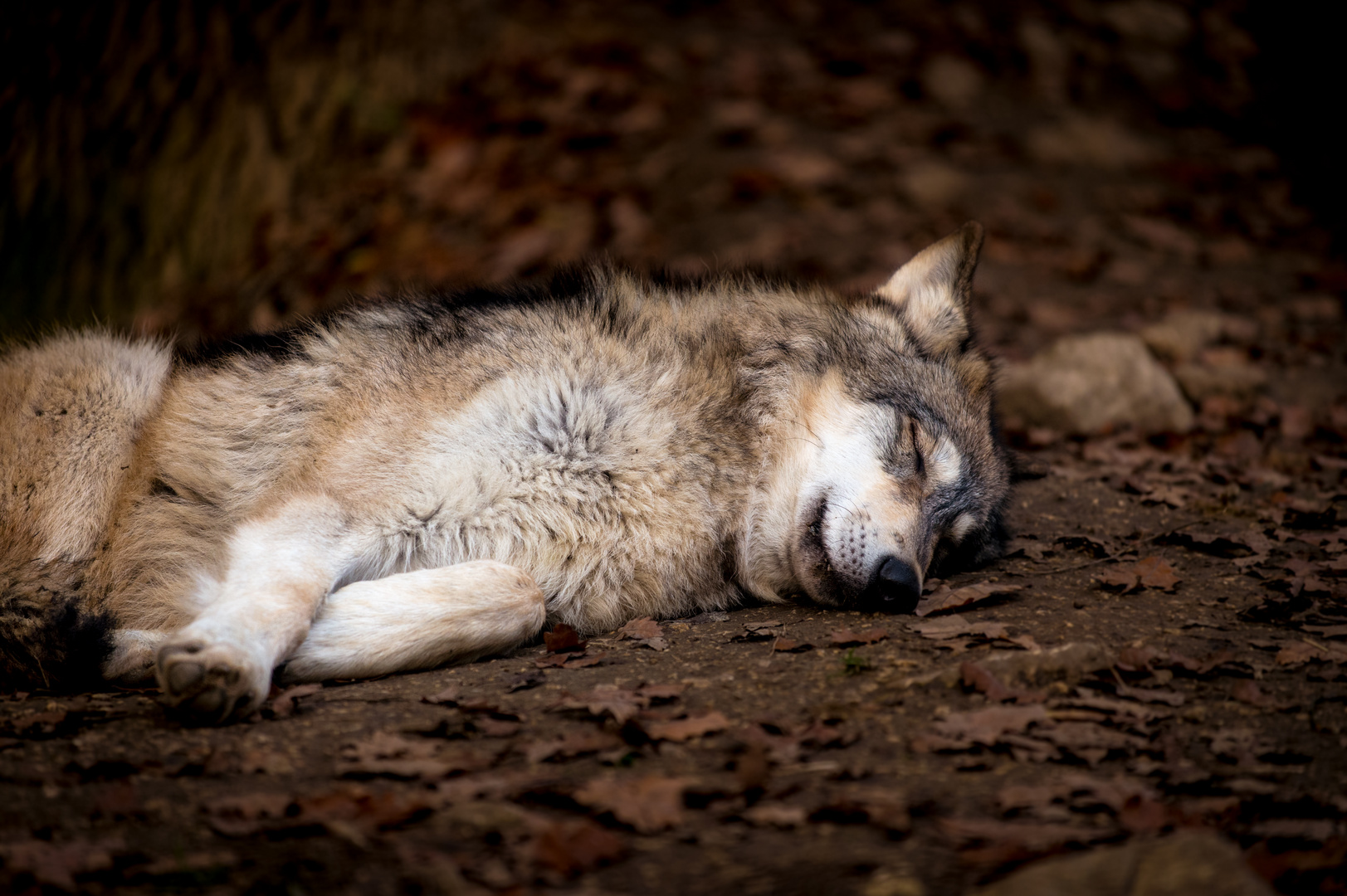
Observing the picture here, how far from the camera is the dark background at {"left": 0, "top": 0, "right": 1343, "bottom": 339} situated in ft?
27.5

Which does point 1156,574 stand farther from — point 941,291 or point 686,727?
point 686,727

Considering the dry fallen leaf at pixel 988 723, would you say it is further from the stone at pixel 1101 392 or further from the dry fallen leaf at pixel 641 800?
the stone at pixel 1101 392

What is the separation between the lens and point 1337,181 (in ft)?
34.4

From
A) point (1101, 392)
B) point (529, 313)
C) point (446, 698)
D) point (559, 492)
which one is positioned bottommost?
point (446, 698)

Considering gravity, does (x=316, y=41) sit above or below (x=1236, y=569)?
above

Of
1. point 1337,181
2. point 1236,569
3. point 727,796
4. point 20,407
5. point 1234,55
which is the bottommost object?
point 727,796

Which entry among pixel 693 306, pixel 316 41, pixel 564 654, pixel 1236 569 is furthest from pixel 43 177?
pixel 1236 569

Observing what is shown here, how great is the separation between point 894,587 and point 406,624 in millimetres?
1780

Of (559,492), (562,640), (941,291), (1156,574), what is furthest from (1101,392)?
(562,640)

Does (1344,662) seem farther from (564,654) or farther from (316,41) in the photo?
(316,41)

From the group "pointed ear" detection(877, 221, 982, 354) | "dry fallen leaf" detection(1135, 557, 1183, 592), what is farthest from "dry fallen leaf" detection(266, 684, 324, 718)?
"dry fallen leaf" detection(1135, 557, 1183, 592)

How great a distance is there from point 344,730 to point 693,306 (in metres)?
2.31

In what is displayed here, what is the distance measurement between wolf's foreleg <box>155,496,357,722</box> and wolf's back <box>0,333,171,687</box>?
24.3 inches

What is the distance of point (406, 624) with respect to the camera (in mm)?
3232
